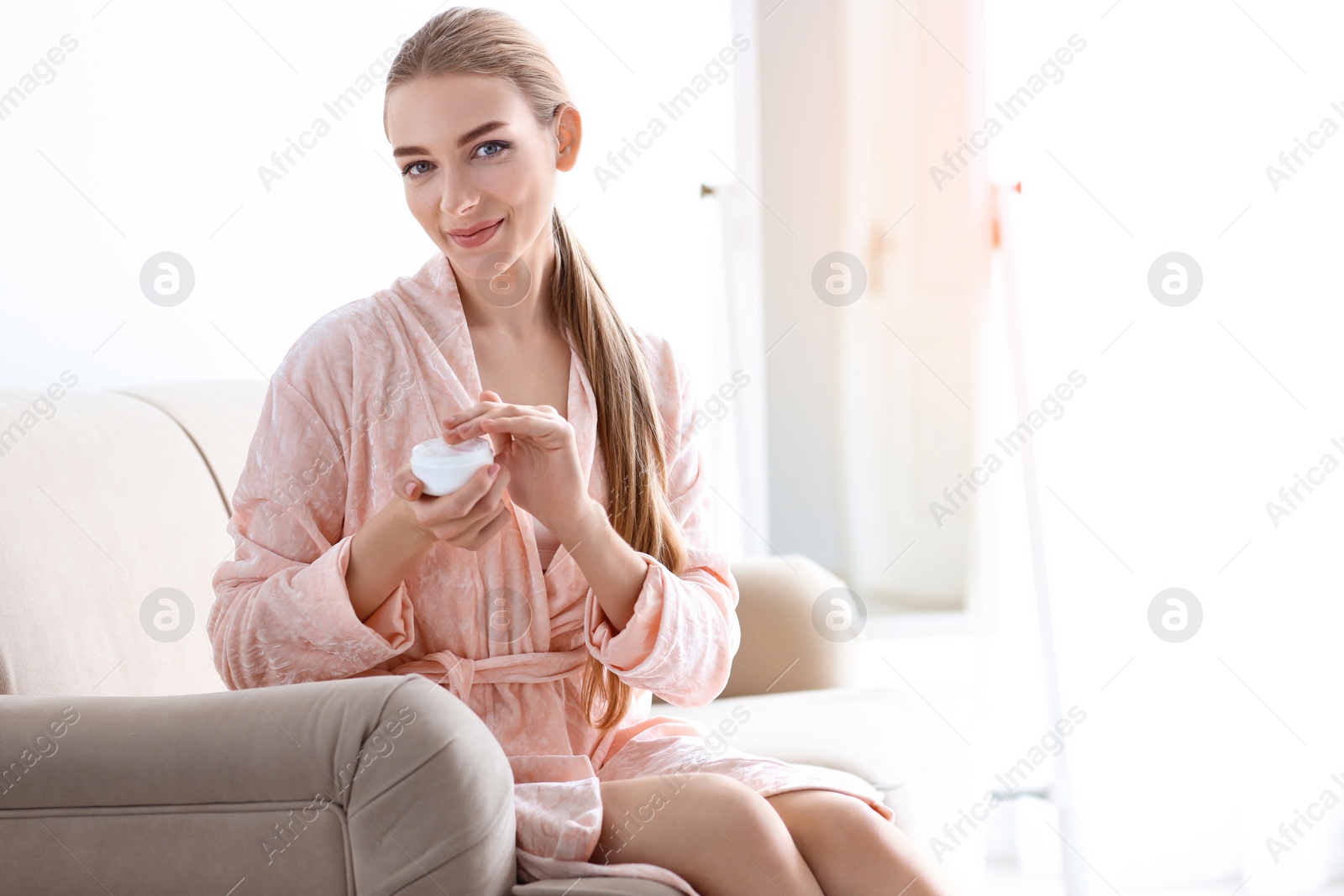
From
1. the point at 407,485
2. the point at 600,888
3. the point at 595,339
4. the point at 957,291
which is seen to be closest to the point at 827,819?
the point at 600,888

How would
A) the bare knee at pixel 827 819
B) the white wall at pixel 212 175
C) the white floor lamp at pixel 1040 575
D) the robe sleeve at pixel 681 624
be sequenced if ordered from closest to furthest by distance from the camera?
1. the bare knee at pixel 827 819
2. the robe sleeve at pixel 681 624
3. the white wall at pixel 212 175
4. the white floor lamp at pixel 1040 575

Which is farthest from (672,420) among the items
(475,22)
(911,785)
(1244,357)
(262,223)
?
(1244,357)

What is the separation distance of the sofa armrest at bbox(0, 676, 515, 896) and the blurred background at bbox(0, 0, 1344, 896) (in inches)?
33.5

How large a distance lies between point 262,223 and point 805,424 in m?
1.50

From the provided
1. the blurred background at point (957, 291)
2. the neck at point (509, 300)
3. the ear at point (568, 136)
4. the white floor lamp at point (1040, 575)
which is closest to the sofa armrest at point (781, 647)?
the blurred background at point (957, 291)

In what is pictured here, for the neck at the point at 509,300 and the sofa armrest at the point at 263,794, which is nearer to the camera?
the sofa armrest at the point at 263,794

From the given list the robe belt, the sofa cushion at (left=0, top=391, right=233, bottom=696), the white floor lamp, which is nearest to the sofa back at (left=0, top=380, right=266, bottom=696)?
the sofa cushion at (left=0, top=391, right=233, bottom=696)

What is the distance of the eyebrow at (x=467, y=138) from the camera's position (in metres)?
1.13

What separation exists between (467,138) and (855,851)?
76 cm

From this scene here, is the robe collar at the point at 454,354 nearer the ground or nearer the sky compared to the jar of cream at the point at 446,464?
nearer the sky

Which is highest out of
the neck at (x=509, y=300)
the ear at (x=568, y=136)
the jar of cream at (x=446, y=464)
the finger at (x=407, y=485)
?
the ear at (x=568, y=136)

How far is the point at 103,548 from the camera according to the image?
4.40ft

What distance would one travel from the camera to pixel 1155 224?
224 centimetres

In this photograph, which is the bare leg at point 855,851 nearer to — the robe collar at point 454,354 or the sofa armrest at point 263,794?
the sofa armrest at point 263,794
